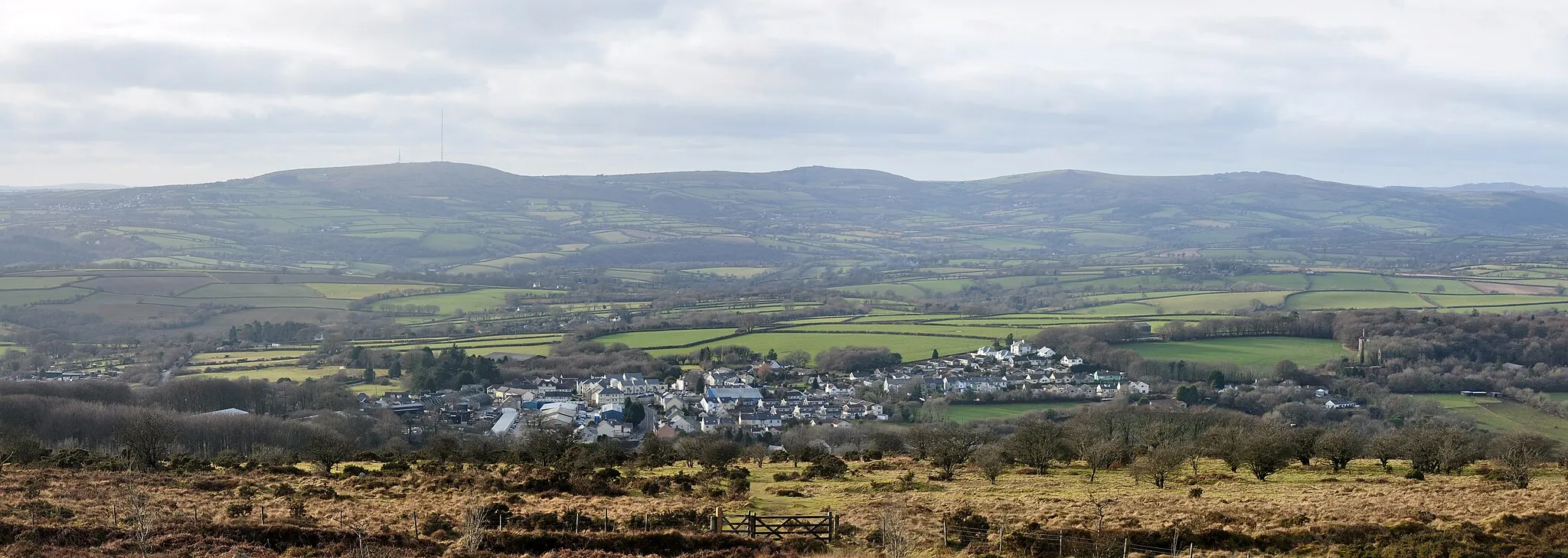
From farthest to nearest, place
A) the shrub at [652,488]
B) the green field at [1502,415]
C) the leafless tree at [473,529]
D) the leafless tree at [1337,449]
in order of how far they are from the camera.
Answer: the green field at [1502,415], the leafless tree at [1337,449], the shrub at [652,488], the leafless tree at [473,529]

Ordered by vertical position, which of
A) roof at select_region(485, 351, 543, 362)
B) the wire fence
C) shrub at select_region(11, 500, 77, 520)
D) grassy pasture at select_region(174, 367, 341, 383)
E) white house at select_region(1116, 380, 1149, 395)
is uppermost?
the wire fence

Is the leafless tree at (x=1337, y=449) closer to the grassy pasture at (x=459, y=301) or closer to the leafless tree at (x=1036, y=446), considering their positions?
the leafless tree at (x=1036, y=446)

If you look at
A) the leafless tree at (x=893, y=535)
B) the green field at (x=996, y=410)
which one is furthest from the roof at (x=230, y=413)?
the leafless tree at (x=893, y=535)

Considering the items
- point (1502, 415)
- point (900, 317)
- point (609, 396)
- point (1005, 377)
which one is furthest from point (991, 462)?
point (900, 317)

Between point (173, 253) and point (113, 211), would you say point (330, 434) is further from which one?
point (113, 211)

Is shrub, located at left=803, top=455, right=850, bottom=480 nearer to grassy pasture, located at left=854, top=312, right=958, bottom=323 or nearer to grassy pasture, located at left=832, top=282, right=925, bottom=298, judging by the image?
grassy pasture, located at left=854, top=312, right=958, bottom=323

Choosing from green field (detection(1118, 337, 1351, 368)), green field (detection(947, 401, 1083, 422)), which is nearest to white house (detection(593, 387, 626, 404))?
green field (detection(947, 401, 1083, 422))

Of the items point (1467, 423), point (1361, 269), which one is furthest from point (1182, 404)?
point (1361, 269)
